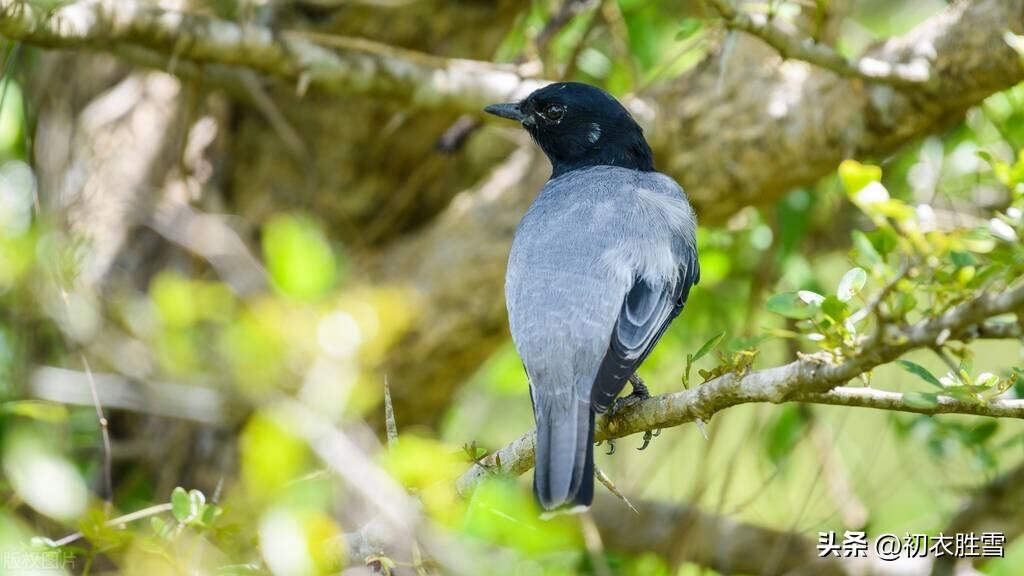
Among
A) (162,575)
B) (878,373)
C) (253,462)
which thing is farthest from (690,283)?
(878,373)

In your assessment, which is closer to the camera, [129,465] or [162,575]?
[162,575]

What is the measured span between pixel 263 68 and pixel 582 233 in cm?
175

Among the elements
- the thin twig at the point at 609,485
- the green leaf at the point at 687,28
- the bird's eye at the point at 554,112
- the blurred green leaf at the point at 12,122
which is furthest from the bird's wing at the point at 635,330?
the blurred green leaf at the point at 12,122

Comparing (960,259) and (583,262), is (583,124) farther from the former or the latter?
(960,259)

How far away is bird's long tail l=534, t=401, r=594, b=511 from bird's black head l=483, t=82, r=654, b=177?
5.43 ft

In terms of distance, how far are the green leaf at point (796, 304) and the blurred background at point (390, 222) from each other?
1365mm

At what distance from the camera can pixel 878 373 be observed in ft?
20.4

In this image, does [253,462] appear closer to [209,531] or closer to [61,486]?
[209,531]

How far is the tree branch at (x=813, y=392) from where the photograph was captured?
2088 mm

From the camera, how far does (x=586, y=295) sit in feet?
11.5

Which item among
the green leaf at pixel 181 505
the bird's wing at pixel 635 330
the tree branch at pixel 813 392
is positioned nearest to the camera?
the tree branch at pixel 813 392

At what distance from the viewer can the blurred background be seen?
168 inches

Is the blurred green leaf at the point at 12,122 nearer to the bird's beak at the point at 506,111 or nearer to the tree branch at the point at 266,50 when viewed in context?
the tree branch at the point at 266,50

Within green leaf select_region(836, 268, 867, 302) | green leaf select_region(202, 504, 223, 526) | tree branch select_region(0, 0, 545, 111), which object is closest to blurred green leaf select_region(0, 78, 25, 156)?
tree branch select_region(0, 0, 545, 111)
